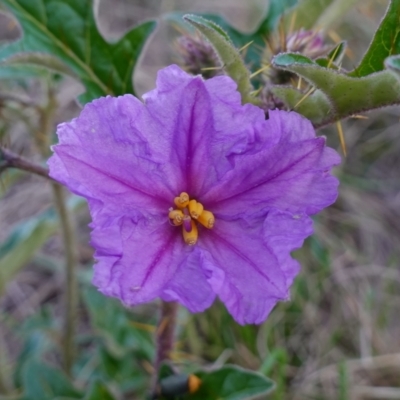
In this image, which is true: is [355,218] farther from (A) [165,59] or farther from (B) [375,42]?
(B) [375,42]

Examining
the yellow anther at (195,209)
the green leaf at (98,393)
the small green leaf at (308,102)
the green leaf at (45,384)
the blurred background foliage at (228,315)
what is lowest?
the blurred background foliage at (228,315)

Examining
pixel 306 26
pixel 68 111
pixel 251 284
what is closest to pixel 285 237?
pixel 251 284

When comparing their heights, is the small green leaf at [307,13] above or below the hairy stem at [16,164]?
above

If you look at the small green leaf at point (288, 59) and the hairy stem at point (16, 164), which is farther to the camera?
the hairy stem at point (16, 164)

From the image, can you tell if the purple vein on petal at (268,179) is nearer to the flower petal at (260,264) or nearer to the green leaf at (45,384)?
the flower petal at (260,264)

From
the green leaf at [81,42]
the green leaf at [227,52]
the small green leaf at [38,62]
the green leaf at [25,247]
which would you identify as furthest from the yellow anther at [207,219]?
the green leaf at [25,247]

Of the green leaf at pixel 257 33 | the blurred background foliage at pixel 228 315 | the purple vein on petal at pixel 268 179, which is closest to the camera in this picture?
the purple vein on petal at pixel 268 179
